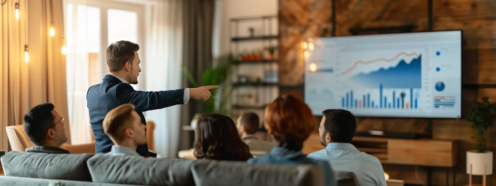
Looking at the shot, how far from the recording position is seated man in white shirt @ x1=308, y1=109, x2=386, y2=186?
7.66 feet

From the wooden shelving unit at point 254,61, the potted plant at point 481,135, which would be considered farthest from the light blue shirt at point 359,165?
the wooden shelving unit at point 254,61

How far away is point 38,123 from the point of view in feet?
8.26

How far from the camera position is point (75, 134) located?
16.6ft

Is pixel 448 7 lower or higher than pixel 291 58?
higher

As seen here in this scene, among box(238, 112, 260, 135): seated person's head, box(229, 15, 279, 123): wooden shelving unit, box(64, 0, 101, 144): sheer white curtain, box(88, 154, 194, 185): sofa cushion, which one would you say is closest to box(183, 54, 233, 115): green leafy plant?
box(229, 15, 279, 123): wooden shelving unit

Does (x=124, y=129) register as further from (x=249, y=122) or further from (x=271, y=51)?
(x=271, y=51)

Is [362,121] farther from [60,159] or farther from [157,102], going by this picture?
[60,159]

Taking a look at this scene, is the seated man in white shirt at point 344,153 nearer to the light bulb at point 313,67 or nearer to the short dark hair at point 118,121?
the short dark hair at point 118,121

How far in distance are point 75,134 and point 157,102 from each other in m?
2.88

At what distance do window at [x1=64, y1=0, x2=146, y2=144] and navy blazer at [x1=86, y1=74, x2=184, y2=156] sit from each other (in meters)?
2.41

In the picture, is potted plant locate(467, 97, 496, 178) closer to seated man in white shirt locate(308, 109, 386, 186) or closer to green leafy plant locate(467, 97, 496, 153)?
green leafy plant locate(467, 97, 496, 153)

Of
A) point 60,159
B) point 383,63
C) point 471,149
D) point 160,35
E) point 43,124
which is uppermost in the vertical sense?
point 160,35

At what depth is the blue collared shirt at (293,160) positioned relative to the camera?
6.22ft

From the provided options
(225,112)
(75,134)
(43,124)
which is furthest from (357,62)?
(43,124)
